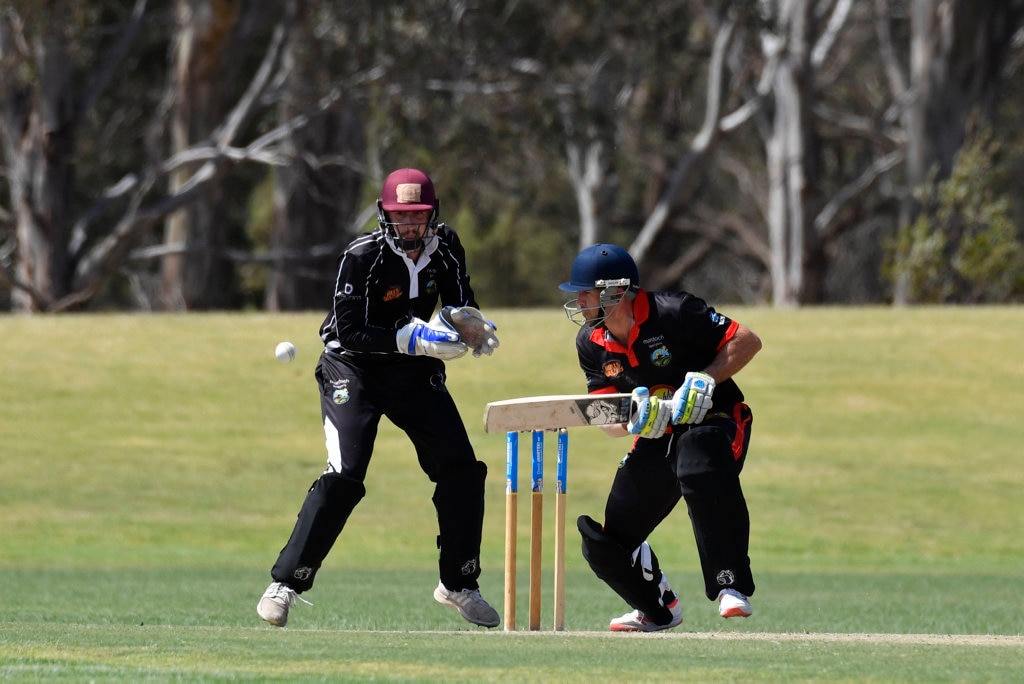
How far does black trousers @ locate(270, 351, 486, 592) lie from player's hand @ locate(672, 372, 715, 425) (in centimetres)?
115

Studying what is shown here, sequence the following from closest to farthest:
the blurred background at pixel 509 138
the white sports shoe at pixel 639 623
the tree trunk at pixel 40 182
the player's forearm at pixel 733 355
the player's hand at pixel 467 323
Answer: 1. the player's forearm at pixel 733 355
2. the player's hand at pixel 467 323
3. the white sports shoe at pixel 639 623
4. the tree trunk at pixel 40 182
5. the blurred background at pixel 509 138

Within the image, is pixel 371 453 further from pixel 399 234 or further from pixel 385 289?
pixel 399 234

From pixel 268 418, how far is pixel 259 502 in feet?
9.59

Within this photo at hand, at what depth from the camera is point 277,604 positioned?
8.64m

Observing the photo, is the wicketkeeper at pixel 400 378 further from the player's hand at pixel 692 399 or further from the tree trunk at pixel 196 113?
the tree trunk at pixel 196 113

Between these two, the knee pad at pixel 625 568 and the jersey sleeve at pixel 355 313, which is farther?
the knee pad at pixel 625 568

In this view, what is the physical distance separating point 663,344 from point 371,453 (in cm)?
142

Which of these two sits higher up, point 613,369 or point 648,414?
point 613,369

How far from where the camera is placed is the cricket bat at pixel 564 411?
8.48m

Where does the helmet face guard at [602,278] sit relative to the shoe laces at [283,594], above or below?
above

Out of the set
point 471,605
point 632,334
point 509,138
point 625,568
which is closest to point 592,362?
point 632,334

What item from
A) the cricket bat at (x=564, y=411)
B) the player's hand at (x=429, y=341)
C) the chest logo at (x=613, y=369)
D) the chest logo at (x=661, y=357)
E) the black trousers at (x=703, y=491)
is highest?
the player's hand at (x=429, y=341)

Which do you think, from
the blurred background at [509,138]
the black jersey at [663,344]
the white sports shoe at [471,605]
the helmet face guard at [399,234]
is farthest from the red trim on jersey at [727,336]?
the blurred background at [509,138]

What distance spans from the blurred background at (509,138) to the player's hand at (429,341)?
23.3 m
